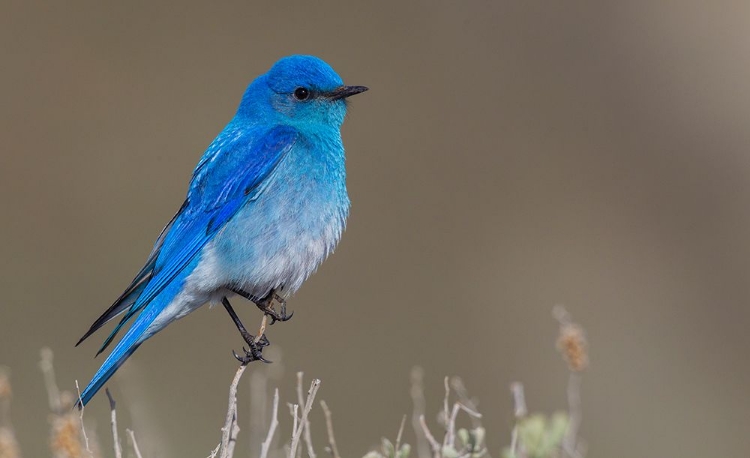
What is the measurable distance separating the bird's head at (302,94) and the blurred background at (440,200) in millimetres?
3678

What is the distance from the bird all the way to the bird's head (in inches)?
2.1

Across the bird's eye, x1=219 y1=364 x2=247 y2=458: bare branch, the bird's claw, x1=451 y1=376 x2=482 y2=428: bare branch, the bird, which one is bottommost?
x1=219 y1=364 x2=247 y2=458: bare branch

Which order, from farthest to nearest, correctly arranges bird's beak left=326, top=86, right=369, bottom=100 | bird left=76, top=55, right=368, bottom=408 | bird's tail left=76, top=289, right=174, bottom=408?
bird's beak left=326, top=86, right=369, bottom=100, bird left=76, top=55, right=368, bottom=408, bird's tail left=76, top=289, right=174, bottom=408

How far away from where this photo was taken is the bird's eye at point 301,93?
17.8 ft

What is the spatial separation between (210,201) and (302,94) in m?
0.73

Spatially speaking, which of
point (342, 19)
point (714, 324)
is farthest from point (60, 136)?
point (714, 324)

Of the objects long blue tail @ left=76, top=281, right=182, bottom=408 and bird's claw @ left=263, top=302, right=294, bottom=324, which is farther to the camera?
bird's claw @ left=263, top=302, right=294, bottom=324

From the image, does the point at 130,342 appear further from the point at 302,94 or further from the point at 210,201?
the point at 302,94

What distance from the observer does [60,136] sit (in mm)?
12414

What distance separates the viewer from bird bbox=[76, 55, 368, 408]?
16.0 ft

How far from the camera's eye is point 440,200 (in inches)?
477

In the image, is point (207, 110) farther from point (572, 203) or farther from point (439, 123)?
point (572, 203)

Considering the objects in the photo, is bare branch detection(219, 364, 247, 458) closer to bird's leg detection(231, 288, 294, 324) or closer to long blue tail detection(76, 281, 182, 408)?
long blue tail detection(76, 281, 182, 408)

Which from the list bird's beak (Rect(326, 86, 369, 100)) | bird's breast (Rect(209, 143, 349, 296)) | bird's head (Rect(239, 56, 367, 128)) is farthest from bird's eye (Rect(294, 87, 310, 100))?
bird's breast (Rect(209, 143, 349, 296))
